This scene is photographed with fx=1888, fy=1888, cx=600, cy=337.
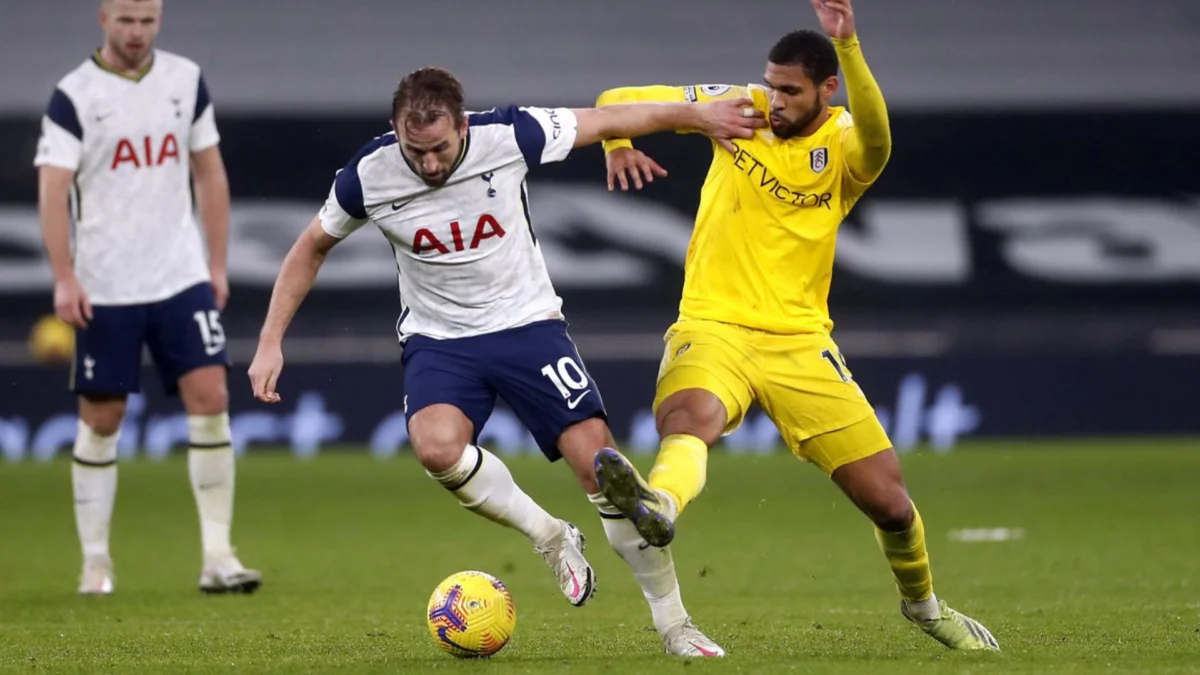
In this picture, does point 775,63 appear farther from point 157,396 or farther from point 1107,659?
point 157,396

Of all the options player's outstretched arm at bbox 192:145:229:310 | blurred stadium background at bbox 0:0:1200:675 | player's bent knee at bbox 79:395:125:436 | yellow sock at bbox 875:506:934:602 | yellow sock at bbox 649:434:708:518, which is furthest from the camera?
player's outstretched arm at bbox 192:145:229:310

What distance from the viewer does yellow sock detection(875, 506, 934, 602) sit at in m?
6.15

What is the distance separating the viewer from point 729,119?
20.3 ft

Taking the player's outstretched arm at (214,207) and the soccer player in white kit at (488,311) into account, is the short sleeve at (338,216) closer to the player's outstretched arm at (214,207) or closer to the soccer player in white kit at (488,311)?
the soccer player in white kit at (488,311)

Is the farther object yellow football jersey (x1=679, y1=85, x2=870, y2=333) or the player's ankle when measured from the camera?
yellow football jersey (x1=679, y1=85, x2=870, y2=333)

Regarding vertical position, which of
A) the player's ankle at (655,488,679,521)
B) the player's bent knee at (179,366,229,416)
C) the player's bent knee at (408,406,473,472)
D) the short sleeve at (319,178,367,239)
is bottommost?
the player's bent knee at (179,366,229,416)

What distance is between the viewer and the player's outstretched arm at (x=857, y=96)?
5742 millimetres

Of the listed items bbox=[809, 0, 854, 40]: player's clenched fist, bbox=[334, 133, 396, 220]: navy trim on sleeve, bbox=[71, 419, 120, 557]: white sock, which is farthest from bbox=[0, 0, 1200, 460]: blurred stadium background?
bbox=[809, 0, 854, 40]: player's clenched fist

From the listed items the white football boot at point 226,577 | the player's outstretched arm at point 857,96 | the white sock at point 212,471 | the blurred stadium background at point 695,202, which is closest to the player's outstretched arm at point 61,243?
the white sock at point 212,471

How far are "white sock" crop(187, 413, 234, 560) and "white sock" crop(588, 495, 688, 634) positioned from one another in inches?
111

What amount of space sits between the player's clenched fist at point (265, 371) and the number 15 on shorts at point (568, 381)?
0.84m

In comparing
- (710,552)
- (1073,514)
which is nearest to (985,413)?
(1073,514)

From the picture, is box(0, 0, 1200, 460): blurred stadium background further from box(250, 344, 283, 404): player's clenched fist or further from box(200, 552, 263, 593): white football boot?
box(250, 344, 283, 404): player's clenched fist

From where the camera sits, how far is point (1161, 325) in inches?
649
